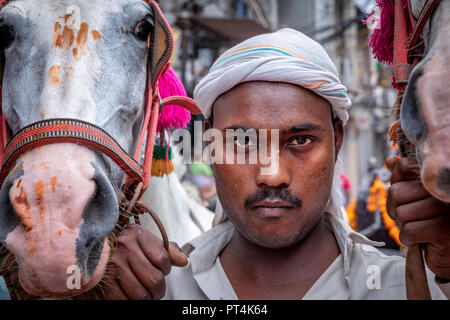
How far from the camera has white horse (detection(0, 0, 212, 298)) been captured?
1229mm

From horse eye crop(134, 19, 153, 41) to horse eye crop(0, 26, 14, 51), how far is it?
48cm

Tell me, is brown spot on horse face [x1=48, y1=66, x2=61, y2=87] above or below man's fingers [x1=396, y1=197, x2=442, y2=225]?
above

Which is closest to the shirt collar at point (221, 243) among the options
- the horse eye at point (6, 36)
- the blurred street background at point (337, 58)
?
the horse eye at point (6, 36)

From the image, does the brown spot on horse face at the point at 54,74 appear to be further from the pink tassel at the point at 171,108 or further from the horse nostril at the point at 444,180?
the horse nostril at the point at 444,180

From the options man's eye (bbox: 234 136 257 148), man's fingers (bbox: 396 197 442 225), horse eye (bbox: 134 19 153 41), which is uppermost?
horse eye (bbox: 134 19 153 41)

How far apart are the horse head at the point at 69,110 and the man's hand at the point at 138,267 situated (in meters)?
0.06

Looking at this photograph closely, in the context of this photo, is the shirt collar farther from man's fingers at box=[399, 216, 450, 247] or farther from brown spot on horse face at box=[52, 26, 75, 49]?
brown spot on horse face at box=[52, 26, 75, 49]

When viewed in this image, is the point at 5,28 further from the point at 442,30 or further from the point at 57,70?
the point at 442,30

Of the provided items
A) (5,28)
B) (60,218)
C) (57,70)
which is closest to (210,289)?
(60,218)

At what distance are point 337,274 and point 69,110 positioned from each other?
3.66 feet

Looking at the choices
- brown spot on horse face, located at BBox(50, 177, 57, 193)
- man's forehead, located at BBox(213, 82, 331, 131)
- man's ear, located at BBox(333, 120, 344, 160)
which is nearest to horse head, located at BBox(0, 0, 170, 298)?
brown spot on horse face, located at BBox(50, 177, 57, 193)

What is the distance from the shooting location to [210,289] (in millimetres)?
1599

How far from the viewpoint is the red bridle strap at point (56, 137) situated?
1.33m
